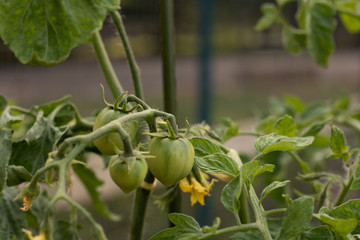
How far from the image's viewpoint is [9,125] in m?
0.48

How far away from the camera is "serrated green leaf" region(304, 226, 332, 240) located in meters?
0.38

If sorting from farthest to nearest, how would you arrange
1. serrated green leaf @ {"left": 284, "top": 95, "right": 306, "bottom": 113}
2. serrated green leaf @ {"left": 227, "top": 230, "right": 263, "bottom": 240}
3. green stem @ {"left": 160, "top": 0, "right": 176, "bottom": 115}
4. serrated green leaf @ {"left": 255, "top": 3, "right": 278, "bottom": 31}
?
serrated green leaf @ {"left": 284, "top": 95, "right": 306, "bottom": 113} < serrated green leaf @ {"left": 255, "top": 3, "right": 278, "bottom": 31} < green stem @ {"left": 160, "top": 0, "right": 176, "bottom": 115} < serrated green leaf @ {"left": 227, "top": 230, "right": 263, "bottom": 240}

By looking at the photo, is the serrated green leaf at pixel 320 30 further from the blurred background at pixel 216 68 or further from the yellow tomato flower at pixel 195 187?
the blurred background at pixel 216 68

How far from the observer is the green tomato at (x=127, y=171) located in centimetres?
33

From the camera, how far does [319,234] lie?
38 centimetres

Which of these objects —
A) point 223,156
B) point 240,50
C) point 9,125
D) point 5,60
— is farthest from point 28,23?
point 240,50

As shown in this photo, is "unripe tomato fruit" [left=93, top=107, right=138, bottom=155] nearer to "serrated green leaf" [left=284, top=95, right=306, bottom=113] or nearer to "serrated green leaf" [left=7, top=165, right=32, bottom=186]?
"serrated green leaf" [left=7, top=165, right=32, bottom=186]

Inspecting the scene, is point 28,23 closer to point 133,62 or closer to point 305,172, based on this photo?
point 133,62

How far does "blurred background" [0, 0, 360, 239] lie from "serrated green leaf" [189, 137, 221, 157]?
2660mm

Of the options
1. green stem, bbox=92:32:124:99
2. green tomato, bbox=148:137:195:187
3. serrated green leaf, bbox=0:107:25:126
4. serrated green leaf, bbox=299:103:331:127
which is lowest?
serrated green leaf, bbox=299:103:331:127

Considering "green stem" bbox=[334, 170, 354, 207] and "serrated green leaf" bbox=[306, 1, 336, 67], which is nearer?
"green stem" bbox=[334, 170, 354, 207]

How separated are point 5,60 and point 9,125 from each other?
7.35 m

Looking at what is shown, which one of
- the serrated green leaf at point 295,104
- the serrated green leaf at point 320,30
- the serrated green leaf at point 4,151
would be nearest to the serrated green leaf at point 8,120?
the serrated green leaf at point 4,151

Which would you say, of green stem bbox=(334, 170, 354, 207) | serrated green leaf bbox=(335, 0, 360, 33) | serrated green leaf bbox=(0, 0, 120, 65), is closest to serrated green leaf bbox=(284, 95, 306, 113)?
serrated green leaf bbox=(335, 0, 360, 33)
